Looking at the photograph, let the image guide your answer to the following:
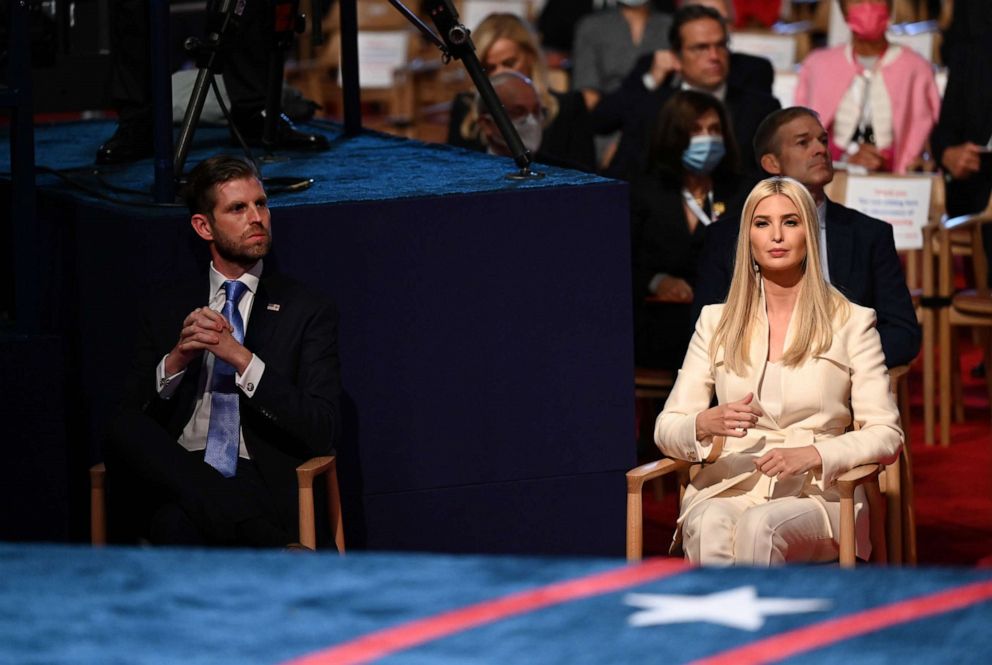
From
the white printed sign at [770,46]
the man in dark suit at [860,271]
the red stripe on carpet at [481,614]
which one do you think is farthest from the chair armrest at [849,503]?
the white printed sign at [770,46]

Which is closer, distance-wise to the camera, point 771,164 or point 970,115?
point 771,164

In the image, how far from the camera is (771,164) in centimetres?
526

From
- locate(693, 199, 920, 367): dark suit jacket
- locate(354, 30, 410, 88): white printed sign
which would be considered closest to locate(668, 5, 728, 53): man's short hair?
locate(693, 199, 920, 367): dark suit jacket

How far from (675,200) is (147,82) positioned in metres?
1.69

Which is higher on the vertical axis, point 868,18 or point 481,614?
point 868,18

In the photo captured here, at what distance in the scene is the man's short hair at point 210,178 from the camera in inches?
173

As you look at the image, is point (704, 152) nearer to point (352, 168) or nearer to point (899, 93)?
point (352, 168)

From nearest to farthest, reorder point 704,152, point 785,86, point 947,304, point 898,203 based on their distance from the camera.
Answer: point 704,152 < point 947,304 < point 898,203 < point 785,86

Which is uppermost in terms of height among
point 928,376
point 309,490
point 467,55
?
point 467,55

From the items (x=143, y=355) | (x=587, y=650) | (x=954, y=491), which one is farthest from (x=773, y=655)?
(x=954, y=491)

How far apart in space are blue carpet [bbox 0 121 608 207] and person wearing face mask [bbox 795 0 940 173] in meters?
2.20

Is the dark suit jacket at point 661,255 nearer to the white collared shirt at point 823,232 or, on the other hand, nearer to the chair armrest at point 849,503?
the white collared shirt at point 823,232

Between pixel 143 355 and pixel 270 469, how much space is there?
16.0 inches

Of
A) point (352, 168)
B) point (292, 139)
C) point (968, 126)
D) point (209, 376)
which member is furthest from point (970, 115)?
point (209, 376)
